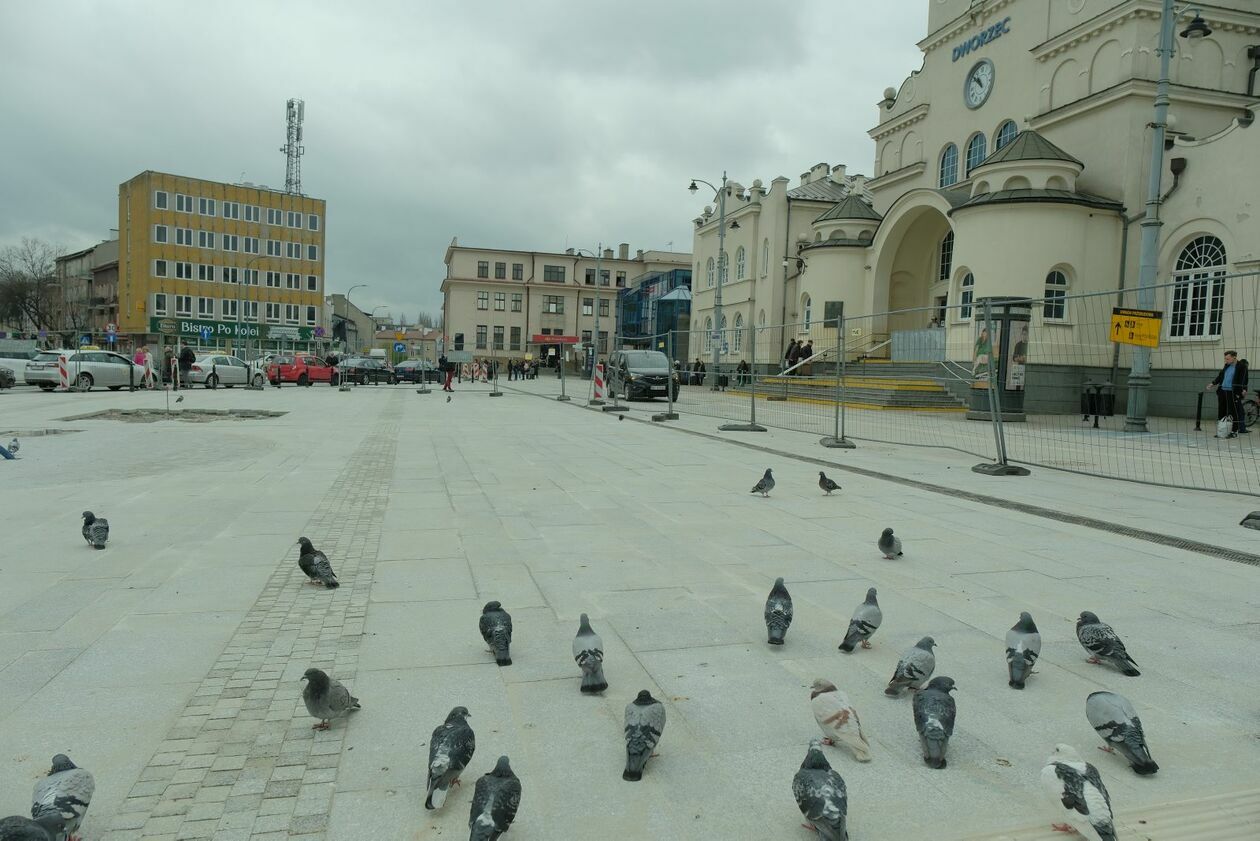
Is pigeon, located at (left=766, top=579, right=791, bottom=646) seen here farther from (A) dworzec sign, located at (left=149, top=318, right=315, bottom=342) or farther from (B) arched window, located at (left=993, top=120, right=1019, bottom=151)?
(A) dworzec sign, located at (left=149, top=318, right=315, bottom=342)

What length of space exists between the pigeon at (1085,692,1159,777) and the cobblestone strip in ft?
9.32

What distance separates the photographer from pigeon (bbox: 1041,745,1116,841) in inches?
100

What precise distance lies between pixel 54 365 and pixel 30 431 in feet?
59.4

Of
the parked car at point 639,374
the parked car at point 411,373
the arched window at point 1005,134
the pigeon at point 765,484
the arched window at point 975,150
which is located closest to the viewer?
the pigeon at point 765,484

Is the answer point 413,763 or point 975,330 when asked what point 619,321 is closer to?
point 975,330

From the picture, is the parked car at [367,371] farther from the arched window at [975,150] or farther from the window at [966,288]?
the arched window at [975,150]

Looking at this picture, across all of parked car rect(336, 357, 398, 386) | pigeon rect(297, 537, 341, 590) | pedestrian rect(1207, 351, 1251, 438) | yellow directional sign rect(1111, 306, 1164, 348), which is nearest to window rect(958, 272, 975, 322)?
pedestrian rect(1207, 351, 1251, 438)

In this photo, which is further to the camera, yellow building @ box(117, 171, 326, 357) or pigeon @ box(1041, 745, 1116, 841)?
yellow building @ box(117, 171, 326, 357)

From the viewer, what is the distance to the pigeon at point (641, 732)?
9.99ft

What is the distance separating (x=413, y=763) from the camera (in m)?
3.16

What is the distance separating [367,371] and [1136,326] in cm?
4353

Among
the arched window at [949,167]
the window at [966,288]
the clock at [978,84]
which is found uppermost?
the clock at [978,84]

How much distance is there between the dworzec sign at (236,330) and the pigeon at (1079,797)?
70.0 meters

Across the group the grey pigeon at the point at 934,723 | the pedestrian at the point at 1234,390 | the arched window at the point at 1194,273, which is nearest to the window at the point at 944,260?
the arched window at the point at 1194,273
